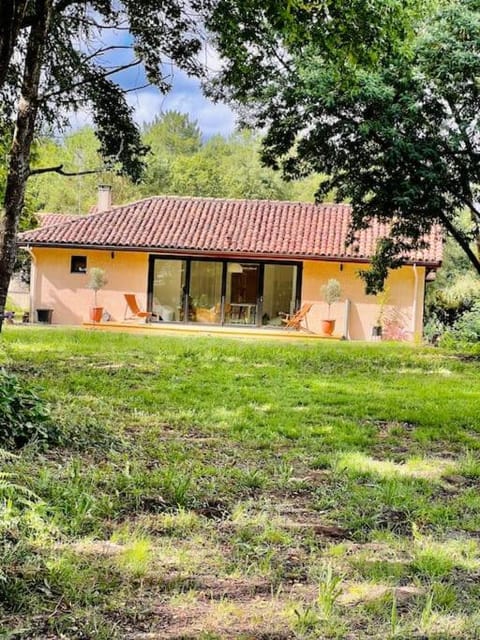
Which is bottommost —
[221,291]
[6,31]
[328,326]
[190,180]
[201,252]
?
[328,326]

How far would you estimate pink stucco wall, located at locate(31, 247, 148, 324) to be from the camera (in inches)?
736

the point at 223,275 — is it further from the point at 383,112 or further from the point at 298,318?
the point at 383,112

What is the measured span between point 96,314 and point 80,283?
1.26 metres

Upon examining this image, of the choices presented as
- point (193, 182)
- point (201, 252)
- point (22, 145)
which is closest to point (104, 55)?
point (22, 145)

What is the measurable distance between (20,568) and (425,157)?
842 centimetres

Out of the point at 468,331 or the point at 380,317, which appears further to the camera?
the point at 380,317

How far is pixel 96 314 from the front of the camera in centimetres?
1827

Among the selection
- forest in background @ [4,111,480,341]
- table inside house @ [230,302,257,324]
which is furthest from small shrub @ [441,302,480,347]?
table inside house @ [230,302,257,324]

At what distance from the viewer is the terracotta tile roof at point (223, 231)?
18203mm

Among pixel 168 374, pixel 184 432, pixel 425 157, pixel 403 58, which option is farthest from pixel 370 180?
pixel 184 432

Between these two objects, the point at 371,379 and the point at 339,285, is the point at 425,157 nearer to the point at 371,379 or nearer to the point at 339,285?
the point at 371,379

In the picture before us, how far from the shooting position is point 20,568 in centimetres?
245

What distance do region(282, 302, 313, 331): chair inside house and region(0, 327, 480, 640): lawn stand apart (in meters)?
10.7

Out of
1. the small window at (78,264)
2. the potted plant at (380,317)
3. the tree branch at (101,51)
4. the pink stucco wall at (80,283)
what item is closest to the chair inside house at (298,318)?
the potted plant at (380,317)
